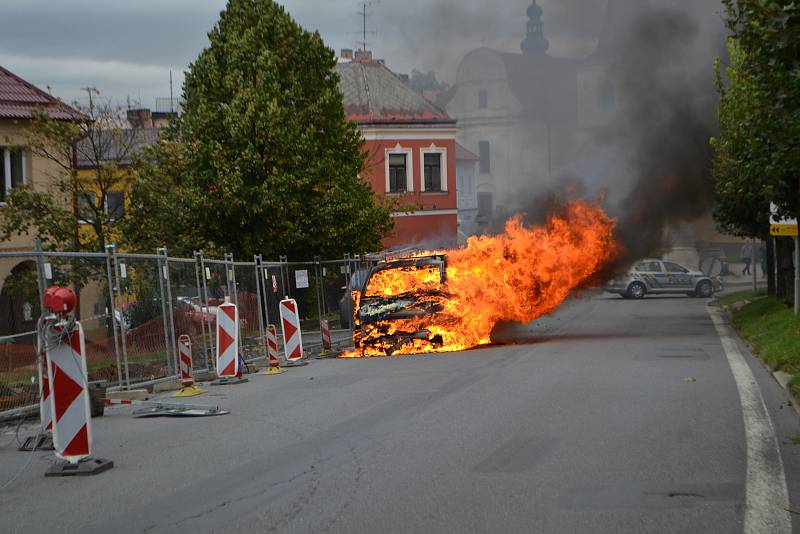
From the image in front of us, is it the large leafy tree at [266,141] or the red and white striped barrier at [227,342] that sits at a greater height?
the large leafy tree at [266,141]

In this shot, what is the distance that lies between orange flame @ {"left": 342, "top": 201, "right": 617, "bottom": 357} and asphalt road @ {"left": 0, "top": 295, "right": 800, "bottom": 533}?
4.56m

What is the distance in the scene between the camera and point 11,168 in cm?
2770

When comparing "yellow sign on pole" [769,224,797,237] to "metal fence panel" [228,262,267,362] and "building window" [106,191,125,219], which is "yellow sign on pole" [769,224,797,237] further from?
"building window" [106,191,125,219]

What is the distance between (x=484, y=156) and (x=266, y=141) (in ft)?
22.7

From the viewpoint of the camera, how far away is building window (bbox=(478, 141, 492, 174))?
30.4m

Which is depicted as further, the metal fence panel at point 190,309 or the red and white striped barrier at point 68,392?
the metal fence panel at point 190,309

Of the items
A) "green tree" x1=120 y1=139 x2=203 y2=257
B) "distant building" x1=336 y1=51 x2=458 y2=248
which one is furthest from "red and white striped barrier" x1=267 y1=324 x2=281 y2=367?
"distant building" x1=336 y1=51 x2=458 y2=248

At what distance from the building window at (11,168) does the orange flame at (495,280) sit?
1253 cm

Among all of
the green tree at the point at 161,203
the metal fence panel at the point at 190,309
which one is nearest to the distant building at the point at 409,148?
the green tree at the point at 161,203

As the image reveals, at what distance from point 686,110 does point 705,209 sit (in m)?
3.90

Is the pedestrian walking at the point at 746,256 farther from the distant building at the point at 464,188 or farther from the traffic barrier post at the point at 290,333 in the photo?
the traffic barrier post at the point at 290,333

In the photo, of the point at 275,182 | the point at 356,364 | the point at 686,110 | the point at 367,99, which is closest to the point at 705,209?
the point at 686,110

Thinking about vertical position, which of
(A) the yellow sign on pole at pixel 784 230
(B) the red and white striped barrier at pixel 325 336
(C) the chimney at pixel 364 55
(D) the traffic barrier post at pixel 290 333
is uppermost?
(C) the chimney at pixel 364 55

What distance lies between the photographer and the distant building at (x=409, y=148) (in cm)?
4947
